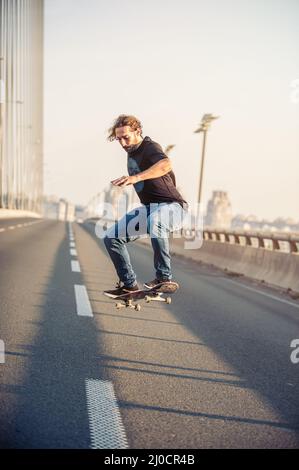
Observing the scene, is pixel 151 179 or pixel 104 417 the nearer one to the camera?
pixel 104 417

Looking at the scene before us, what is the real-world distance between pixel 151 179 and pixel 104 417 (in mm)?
2135

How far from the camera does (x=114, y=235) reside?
15.5ft

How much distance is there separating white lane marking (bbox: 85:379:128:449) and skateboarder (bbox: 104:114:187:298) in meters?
1.18

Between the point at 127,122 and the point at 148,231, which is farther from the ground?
the point at 127,122

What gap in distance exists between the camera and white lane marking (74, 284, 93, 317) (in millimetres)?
6711

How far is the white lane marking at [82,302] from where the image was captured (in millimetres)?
6711

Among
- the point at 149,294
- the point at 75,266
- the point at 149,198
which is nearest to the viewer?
the point at 149,198

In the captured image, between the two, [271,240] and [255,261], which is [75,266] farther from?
[271,240]

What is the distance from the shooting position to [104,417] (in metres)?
3.22

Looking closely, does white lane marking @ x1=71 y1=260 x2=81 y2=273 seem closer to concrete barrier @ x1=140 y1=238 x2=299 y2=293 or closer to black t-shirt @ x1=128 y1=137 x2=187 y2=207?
concrete barrier @ x1=140 y1=238 x2=299 y2=293

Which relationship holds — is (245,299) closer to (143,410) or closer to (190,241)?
(143,410)

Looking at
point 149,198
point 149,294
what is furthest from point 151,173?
point 149,294

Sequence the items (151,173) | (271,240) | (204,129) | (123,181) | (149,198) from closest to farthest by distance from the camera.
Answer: (123,181) → (151,173) → (149,198) → (271,240) → (204,129)

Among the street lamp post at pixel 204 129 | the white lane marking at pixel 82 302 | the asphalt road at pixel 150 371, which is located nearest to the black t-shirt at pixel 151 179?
the asphalt road at pixel 150 371
